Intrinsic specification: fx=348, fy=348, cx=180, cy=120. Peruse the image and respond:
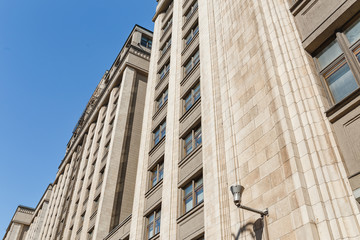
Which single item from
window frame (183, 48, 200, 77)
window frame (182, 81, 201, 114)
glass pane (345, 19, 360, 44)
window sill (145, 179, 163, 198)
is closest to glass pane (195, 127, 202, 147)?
window frame (182, 81, 201, 114)

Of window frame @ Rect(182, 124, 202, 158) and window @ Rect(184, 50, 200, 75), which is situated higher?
window @ Rect(184, 50, 200, 75)

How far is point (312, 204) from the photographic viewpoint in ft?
33.1

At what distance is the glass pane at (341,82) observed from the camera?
11500mm

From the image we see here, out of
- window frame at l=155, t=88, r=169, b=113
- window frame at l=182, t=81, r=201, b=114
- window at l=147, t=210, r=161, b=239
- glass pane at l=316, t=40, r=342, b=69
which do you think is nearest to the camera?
glass pane at l=316, t=40, r=342, b=69

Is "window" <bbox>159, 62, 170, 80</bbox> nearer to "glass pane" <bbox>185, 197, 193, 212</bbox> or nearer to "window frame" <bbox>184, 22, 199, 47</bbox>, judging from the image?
"window frame" <bbox>184, 22, 199, 47</bbox>

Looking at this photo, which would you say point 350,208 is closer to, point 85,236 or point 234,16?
point 234,16

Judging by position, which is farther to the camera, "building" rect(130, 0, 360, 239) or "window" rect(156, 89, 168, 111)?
"window" rect(156, 89, 168, 111)

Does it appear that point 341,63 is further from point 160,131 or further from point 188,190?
point 160,131

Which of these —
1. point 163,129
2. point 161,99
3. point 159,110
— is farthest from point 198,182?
point 161,99

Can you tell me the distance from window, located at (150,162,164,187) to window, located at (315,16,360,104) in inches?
511

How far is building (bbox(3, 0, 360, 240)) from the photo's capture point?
34.2 ft

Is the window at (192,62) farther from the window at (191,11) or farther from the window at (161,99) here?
the window at (191,11)

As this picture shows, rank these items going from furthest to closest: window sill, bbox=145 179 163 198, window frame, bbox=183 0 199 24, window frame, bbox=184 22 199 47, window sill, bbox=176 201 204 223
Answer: window frame, bbox=183 0 199 24 < window frame, bbox=184 22 199 47 < window sill, bbox=145 179 163 198 < window sill, bbox=176 201 204 223

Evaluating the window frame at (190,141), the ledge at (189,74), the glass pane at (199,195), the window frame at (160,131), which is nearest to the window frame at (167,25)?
the ledge at (189,74)
